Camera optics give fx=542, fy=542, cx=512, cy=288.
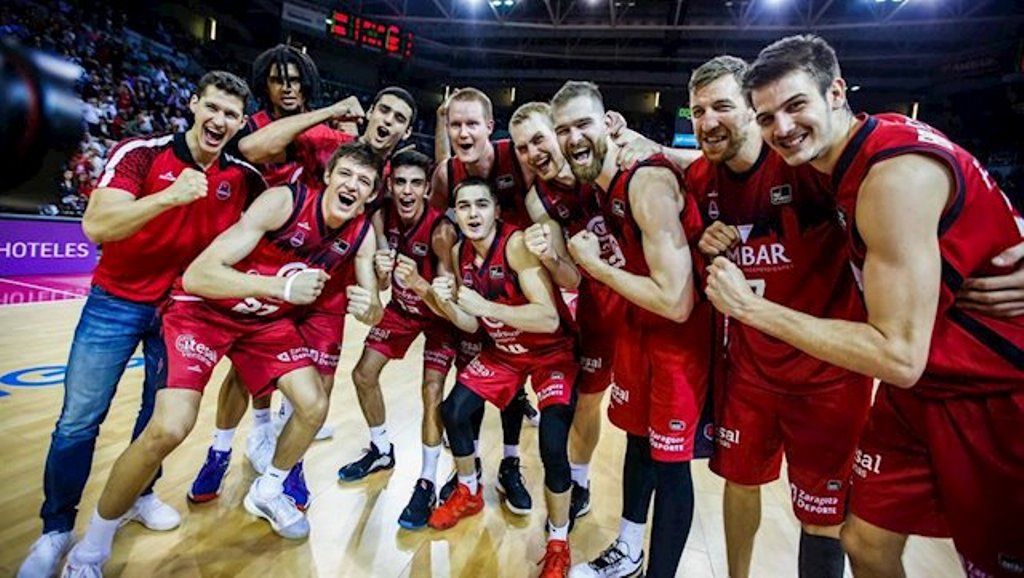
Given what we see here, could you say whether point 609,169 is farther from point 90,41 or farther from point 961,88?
point 961,88

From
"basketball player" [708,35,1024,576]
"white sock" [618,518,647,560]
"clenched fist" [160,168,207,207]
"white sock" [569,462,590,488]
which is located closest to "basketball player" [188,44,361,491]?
"clenched fist" [160,168,207,207]

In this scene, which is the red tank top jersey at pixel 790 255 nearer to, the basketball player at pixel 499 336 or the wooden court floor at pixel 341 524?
the basketball player at pixel 499 336

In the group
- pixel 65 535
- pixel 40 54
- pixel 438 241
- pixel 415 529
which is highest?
pixel 40 54

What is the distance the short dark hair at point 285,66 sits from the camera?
3.30 m

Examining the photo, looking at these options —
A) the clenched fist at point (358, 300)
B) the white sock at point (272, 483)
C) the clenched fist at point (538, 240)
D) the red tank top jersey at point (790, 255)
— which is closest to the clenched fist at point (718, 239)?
the red tank top jersey at point (790, 255)

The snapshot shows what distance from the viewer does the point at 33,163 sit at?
28.0 inches

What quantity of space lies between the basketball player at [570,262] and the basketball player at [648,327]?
23cm

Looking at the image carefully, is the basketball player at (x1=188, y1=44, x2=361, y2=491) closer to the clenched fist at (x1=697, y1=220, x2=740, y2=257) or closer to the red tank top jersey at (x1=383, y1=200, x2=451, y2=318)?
the red tank top jersey at (x1=383, y1=200, x2=451, y2=318)

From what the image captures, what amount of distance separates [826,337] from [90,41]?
1567 cm

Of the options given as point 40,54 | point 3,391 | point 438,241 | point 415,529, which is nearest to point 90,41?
point 3,391

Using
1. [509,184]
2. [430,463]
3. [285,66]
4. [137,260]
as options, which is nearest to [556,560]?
[430,463]

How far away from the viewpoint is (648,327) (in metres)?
2.39

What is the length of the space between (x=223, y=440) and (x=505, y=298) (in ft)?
Result: 5.90

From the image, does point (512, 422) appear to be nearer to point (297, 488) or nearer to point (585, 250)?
point (297, 488)
